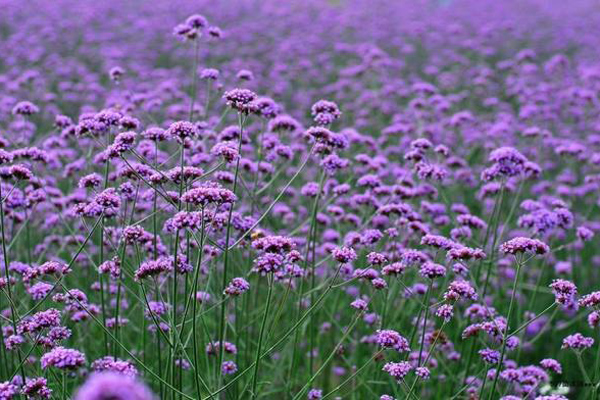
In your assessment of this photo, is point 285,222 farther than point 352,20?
No

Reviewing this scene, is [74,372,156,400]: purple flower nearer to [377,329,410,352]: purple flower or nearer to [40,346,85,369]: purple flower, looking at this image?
[40,346,85,369]: purple flower

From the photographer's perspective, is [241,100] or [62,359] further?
[241,100]

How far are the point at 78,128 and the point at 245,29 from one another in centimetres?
1100

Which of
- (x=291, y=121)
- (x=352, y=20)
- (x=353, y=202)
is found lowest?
(x=352, y=20)

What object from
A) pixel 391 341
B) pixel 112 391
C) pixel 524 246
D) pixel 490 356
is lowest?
pixel 490 356

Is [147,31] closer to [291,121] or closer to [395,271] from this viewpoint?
[291,121]

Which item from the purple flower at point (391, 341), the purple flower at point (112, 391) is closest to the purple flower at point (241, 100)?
the purple flower at point (391, 341)

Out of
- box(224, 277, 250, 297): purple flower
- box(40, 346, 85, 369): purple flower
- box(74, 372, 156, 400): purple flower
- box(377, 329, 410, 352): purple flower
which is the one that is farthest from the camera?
box(224, 277, 250, 297): purple flower

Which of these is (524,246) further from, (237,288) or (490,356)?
(237,288)

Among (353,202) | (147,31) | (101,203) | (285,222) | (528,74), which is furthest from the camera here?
(147,31)

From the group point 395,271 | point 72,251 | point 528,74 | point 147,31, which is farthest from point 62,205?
point 147,31

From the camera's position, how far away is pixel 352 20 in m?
16.6

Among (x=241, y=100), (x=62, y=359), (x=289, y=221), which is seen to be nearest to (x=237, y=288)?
(x=241, y=100)

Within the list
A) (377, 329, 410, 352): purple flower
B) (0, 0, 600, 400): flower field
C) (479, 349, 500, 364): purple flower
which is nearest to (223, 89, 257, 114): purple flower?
(0, 0, 600, 400): flower field
